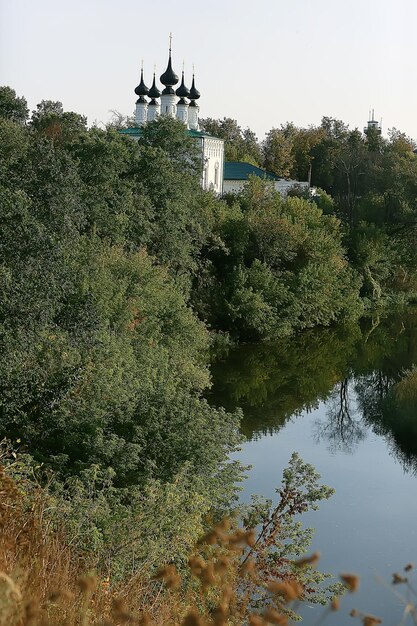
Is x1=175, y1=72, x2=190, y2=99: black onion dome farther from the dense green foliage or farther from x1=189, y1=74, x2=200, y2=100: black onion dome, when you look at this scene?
the dense green foliage

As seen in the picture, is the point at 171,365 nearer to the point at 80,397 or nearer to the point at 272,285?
the point at 80,397

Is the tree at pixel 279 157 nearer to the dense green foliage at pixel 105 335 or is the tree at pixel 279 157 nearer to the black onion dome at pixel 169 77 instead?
the black onion dome at pixel 169 77

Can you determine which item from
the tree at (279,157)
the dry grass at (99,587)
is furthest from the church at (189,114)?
the dry grass at (99,587)

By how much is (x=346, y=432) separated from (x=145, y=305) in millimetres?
4750

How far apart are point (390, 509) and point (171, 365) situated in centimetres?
490

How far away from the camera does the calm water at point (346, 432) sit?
1127 cm

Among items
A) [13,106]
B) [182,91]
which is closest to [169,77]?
[182,91]

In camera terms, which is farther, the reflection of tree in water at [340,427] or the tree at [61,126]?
the tree at [61,126]

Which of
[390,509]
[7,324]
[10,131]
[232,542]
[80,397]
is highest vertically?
[10,131]

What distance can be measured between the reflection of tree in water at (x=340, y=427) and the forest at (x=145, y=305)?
201 cm

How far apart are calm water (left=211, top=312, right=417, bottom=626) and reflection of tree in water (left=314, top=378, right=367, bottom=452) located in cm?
2

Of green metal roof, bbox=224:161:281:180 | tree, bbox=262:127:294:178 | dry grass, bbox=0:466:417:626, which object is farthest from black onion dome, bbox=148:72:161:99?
dry grass, bbox=0:466:417:626

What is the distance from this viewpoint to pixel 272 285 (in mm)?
26469

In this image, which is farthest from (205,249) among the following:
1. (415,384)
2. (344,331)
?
(415,384)
